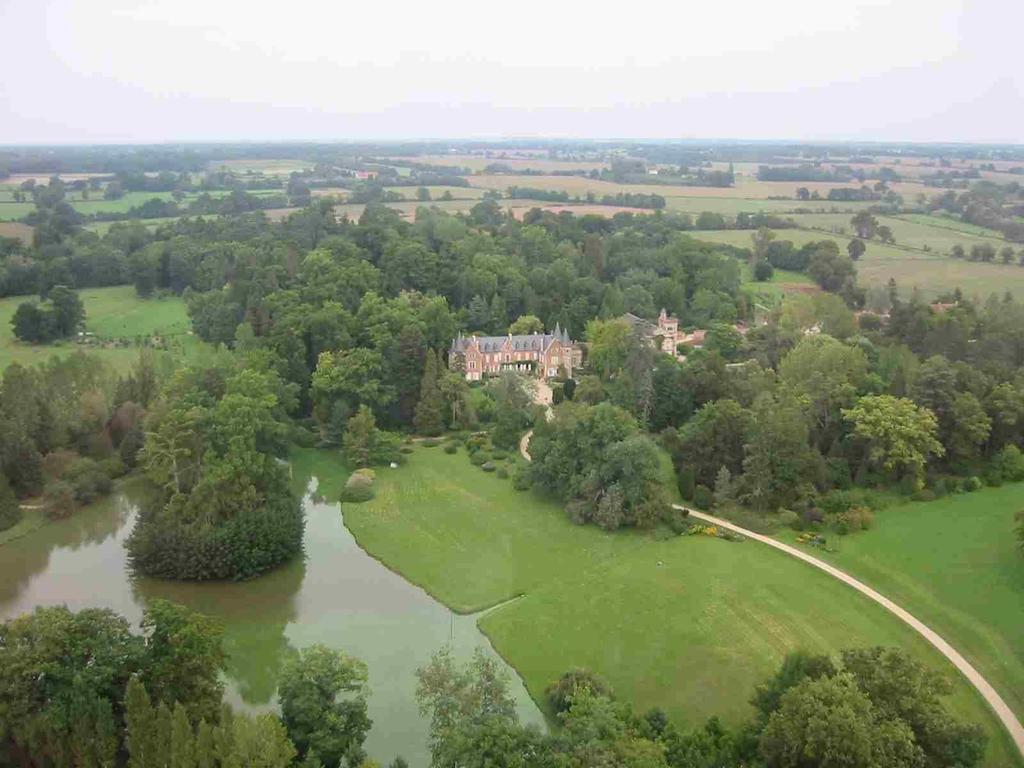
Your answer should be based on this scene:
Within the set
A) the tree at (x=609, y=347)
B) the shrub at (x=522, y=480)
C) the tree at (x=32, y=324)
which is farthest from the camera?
the tree at (x=32, y=324)

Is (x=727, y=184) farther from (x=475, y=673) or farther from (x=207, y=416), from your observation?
(x=475, y=673)

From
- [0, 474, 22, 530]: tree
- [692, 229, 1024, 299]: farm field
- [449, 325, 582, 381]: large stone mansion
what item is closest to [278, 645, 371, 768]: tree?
[0, 474, 22, 530]: tree

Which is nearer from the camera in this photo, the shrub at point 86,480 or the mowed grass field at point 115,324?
the shrub at point 86,480

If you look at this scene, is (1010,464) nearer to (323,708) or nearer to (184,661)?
(323,708)

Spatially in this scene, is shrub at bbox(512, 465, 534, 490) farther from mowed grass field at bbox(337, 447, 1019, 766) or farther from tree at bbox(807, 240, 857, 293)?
tree at bbox(807, 240, 857, 293)

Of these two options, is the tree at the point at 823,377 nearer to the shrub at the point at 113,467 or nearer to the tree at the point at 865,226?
the shrub at the point at 113,467

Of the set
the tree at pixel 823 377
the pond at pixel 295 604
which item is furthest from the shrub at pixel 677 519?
the pond at pixel 295 604

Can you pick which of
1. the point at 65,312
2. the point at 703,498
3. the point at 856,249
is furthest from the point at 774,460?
the point at 856,249

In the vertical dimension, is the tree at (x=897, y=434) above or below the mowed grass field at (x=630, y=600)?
above
